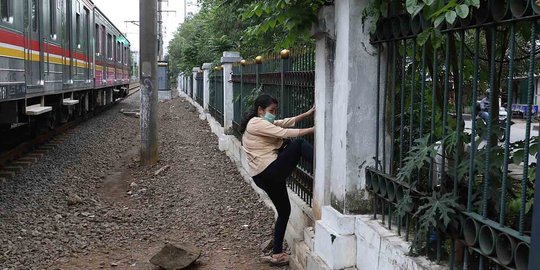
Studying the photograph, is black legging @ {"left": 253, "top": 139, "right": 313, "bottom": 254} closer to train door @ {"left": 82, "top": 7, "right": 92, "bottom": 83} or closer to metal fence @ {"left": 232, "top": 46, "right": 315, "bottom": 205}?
metal fence @ {"left": 232, "top": 46, "right": 315, "bottom": 205}

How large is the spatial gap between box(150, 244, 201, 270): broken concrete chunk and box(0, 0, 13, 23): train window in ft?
13.8

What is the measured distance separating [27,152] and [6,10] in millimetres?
3781

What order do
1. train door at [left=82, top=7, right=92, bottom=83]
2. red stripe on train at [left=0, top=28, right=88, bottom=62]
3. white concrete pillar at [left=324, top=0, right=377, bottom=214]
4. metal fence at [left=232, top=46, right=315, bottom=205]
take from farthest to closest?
train door at [left=82, top=7, right=92, bottom=83] < red stripe on train at [left=0, top=28, right=88, bottom=62] < metal fence at [left=232, top=46, right=315, bottom=205] < white concrete pillar at [left=324, top=0, right=377, bottom=214]

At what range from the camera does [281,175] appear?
4.71m

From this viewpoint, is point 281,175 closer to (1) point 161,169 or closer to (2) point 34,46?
(1) point 161,169

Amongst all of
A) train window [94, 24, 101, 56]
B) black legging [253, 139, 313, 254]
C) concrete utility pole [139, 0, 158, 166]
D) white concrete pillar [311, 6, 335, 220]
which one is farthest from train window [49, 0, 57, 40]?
white concrete pillar [311, 6, 335, 220]

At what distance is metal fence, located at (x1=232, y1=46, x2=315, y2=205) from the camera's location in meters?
5.00

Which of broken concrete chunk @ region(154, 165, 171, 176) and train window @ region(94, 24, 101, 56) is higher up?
train window @ region(94, 24, 101, 56)

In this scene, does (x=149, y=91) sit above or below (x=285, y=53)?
below

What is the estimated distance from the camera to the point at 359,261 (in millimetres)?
3572

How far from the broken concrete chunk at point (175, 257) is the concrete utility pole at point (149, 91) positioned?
4856mm

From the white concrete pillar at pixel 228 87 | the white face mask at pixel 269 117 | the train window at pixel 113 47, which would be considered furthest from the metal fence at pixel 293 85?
the train window at pixel 113 47

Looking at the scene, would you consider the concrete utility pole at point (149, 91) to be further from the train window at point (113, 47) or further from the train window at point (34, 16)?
the train window at point (113, 47)

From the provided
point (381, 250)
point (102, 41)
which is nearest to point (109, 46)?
point (102, 41)
